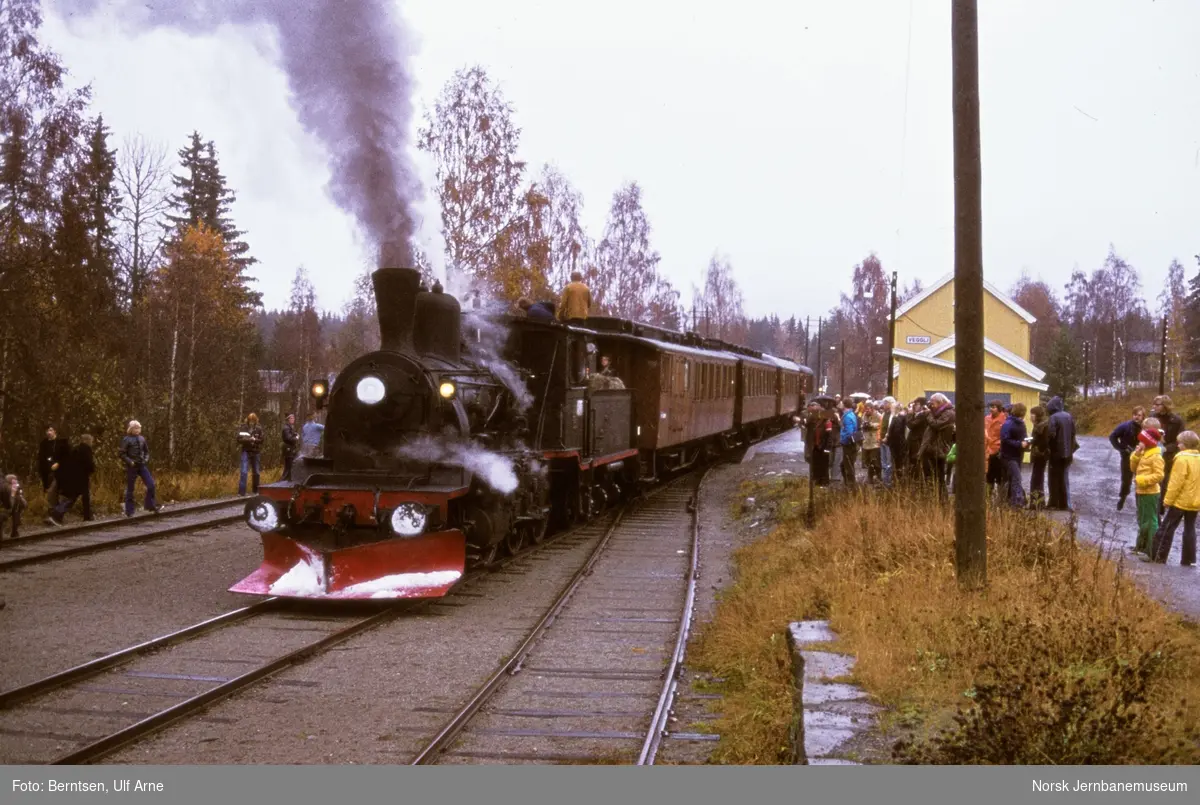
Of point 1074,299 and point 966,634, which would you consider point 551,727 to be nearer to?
point 966,634

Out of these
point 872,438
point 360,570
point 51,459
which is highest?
point 872,438

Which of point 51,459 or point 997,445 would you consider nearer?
point 997,445

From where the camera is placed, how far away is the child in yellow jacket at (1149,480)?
997 cm

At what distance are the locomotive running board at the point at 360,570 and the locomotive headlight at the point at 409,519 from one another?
0.71 ft

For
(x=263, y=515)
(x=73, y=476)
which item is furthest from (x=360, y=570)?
(x=73, y=476)

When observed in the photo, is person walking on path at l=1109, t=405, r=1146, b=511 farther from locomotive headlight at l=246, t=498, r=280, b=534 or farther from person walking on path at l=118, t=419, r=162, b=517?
person walking on path at l=118, t=419, r=162, b=517

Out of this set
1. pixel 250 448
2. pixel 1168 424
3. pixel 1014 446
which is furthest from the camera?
pixel 250 448

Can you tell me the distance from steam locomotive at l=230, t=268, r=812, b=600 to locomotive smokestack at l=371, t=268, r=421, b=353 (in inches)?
0.5

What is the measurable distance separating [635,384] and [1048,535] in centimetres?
887

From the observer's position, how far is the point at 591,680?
23.3 feet

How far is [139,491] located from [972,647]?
16.1 m

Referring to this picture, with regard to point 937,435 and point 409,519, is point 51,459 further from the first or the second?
point 937,435

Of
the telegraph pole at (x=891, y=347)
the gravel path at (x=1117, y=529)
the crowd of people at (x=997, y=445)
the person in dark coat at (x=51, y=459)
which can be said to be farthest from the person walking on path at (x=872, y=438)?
the person in dark coat at (x=51, y=459)

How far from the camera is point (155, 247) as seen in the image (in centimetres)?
2306
